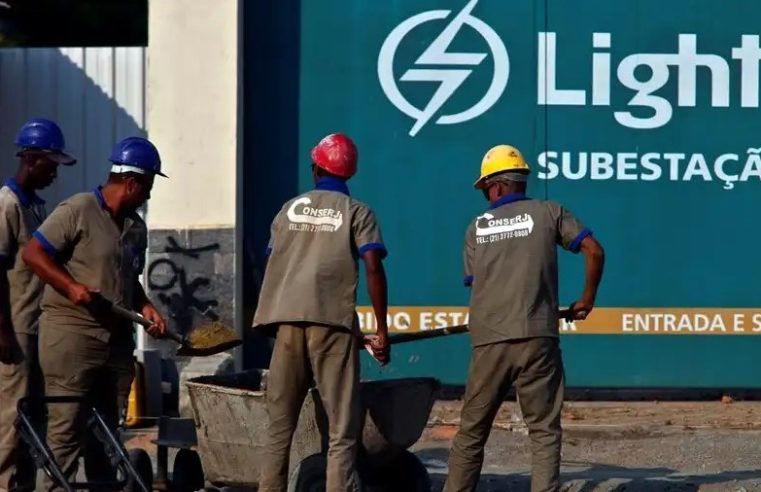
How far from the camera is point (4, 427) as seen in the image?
771 cm

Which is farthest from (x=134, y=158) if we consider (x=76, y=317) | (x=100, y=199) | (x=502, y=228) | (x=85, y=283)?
(x=502, y=228)

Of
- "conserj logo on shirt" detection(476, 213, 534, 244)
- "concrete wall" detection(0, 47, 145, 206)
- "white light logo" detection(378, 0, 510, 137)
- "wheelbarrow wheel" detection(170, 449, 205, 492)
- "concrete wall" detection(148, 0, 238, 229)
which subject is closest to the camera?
"conserj logo on shirt" detection(476, 213, 534, 244)

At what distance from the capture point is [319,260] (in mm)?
7332

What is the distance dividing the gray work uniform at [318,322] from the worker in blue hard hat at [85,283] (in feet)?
2.12

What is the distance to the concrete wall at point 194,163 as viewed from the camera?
1093 cm

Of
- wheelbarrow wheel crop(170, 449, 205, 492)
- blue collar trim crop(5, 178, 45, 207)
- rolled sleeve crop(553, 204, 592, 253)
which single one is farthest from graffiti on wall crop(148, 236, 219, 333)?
rolled sleeve crop(553, 204, 592, 253)

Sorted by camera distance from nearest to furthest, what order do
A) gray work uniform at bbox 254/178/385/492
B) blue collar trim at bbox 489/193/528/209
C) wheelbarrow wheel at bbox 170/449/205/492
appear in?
gray work uniform at bbox 254/178/385/492
blue collar trim at bbox 489/193/528/209
wheelbarrow wheel at bbox 170/449/205/492

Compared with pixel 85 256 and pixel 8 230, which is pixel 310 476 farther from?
pixel 8 230

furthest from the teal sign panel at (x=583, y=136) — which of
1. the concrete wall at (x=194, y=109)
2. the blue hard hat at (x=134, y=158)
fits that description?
the blue hard hat at (x=134, y=158)

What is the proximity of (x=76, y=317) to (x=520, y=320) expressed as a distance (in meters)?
2.22

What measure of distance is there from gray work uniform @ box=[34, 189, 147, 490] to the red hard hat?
1.08m

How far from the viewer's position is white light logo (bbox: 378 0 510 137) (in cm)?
1138

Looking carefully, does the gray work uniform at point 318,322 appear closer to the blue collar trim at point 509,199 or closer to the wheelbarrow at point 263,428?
the wheelbarrow at point 263,428

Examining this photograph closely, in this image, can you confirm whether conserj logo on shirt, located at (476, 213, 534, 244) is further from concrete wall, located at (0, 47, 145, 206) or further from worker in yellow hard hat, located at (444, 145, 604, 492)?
concrete wall, located at (0, 47, 145, 206)
